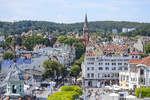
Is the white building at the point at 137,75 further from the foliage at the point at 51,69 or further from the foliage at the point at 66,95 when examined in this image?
the foliage at the point at 51,69

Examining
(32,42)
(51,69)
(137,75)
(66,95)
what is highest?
(32,42)

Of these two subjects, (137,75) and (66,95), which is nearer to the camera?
(66,95)

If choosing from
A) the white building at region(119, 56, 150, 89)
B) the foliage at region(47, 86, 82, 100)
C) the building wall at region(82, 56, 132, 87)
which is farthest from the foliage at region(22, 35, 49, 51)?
the foliage at region(47, 86, 82, 100)

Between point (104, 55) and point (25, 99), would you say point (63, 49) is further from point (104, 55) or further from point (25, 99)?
point (25, 99)

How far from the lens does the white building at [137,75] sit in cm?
5900

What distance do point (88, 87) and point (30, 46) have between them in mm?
73308

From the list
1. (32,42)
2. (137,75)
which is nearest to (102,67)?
(137,75)

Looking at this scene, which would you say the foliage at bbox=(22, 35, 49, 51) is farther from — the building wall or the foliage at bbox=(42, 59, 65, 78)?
the foliage at bbox=(42, 59, 65, 78)

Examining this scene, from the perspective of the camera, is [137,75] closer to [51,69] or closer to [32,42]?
[51,69]

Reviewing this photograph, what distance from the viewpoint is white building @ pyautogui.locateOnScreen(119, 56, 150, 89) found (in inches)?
2323

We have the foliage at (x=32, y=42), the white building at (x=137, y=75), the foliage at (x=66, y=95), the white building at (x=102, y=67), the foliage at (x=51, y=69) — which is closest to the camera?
the foliage at (x=66, y=95)

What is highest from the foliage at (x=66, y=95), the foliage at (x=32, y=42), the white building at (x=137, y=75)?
the foliage at (x=32, y=42)

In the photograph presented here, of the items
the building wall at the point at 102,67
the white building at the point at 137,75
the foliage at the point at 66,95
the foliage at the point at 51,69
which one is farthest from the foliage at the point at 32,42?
the foliage at the point at 66,95

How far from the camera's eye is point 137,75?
197 feet
